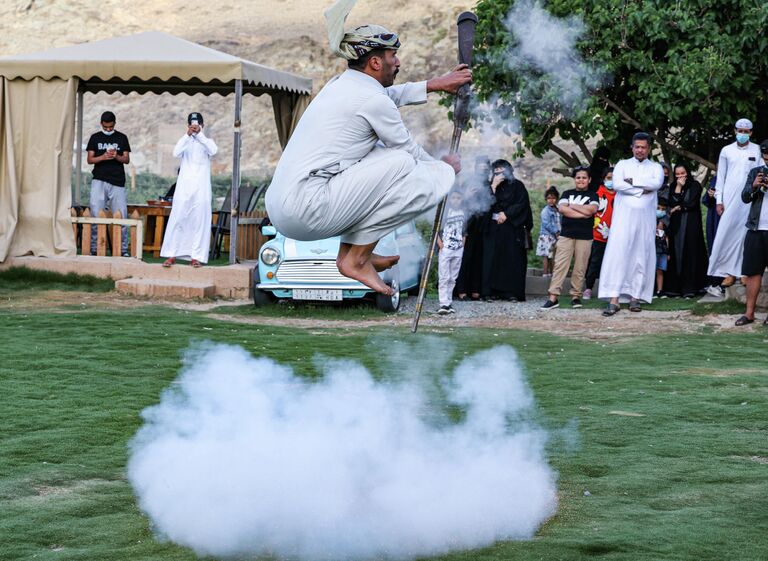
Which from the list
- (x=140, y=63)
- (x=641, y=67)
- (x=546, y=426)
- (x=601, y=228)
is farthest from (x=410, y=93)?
(x=140, y=63)

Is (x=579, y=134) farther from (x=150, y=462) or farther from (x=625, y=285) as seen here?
(x=150, y=462)

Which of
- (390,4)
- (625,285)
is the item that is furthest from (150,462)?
(390,4)

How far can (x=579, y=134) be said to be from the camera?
15758 mm

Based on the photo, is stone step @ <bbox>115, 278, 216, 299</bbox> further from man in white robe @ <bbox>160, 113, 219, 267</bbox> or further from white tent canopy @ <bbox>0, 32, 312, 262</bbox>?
white tent canopy @ <bbox>0, 32, 312, 262</bbox>

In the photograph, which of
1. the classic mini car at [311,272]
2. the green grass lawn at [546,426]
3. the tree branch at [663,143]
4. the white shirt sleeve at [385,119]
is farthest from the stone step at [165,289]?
the white shirt sleeve at [385,119]

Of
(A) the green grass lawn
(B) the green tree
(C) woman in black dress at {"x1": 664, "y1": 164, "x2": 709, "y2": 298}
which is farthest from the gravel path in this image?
(B) the green tree

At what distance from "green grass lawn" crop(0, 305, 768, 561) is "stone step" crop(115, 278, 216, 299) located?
1.79 meters

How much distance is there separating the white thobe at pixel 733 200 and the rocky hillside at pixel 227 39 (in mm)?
33778

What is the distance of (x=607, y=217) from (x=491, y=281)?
1.83 metres

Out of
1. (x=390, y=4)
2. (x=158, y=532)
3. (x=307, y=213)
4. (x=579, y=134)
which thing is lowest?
(x=158, y=532)

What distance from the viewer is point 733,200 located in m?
14.9

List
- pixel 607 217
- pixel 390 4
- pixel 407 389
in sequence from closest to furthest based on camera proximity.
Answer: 1. pixel 407 389
2. pixel 607 217
3. pixel 390 4

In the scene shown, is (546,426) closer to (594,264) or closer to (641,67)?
(641,67)

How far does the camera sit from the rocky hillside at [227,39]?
53.8 metres
